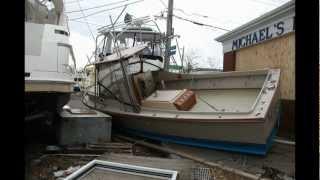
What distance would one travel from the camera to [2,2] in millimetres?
530

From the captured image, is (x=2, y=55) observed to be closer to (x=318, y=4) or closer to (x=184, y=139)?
(x=318, y=4)

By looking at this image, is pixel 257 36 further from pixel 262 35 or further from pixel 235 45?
pixel 235 45

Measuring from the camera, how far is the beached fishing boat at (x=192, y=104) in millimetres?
3162

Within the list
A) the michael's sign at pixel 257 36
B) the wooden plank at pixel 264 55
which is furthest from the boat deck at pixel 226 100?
the michael's sign at pixel 257 36

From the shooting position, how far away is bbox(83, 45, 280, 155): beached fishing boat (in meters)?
3.16

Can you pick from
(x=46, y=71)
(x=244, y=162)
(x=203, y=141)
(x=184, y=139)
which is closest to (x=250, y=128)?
(x=244, y=162)

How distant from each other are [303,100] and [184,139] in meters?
2.91

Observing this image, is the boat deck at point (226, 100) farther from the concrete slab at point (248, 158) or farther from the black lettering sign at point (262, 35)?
the black lettering sign at point (262, 35)

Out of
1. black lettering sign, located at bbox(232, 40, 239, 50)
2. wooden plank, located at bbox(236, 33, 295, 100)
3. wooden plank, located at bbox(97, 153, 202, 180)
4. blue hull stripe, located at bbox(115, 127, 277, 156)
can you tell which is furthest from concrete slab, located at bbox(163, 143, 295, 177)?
black lettering sign, located at bbox(232, 40, 239, 50)

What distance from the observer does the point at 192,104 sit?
4000 mm

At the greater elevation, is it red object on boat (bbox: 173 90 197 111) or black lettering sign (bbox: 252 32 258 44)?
black lettering sign (bbox: 252 32 258 44)

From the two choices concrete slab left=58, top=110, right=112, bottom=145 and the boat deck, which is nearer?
concrete slab left=58, top=110, right=112, bottom=145

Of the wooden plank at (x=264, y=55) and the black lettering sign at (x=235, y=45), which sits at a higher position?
the black lettering sign at (x=235, y=45)

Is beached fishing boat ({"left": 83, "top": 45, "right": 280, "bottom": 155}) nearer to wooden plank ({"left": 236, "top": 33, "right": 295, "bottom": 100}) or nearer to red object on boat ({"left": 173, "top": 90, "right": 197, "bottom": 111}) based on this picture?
red object on boat ({"left": 173, "top": 90, "right": 197, "bottom": 111})
